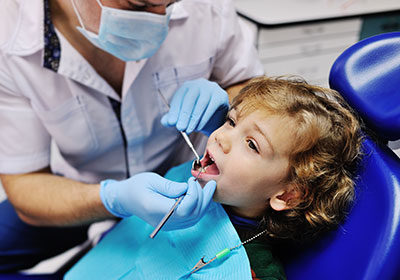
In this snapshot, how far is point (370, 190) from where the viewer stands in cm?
92

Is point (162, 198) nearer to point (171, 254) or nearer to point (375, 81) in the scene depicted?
point (171, 254)

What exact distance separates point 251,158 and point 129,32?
509mm

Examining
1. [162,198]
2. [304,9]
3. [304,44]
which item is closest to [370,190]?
[162,198]

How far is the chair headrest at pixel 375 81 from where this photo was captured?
923mm

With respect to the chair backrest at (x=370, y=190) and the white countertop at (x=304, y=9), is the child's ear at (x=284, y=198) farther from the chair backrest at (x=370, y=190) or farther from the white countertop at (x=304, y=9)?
the white countertop at (x=304, y=9)

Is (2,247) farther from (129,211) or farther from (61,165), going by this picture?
(129,211)

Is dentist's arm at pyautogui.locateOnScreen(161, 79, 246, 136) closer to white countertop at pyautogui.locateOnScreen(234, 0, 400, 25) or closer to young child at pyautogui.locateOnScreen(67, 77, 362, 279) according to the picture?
young child at pyautogui.locateOnScreen(67, 77, 362, 279)

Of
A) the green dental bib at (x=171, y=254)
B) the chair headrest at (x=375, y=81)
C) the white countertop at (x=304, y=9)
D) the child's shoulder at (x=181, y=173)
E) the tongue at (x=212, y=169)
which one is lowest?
the green dental bib at (x=171, y=254)

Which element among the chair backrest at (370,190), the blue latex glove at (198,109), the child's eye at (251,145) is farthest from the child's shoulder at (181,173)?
the chair backrest at (370,190)

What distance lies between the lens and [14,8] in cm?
110

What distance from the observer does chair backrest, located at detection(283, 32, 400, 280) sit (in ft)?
2.66

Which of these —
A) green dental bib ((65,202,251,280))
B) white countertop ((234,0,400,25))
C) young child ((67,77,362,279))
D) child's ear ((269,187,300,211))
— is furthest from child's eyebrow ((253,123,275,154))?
white countertop ((234,0,400,25))

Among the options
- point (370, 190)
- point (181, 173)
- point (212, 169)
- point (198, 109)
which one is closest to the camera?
point (370, 190)

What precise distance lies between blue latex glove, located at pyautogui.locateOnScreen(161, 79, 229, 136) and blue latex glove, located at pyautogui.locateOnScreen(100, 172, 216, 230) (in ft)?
0.69
